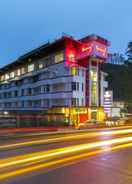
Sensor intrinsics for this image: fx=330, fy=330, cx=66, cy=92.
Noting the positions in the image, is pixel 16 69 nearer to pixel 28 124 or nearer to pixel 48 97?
pixel 48 97

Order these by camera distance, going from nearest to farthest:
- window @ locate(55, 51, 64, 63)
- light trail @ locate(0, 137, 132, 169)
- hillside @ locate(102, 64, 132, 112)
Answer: light trail @ locate(0, 137, 132, 169)
window @ locate(55, 51, 64, 63)
hillside @ locate(102, 64, 132, 112)

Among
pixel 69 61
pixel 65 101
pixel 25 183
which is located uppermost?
pixel 69 61

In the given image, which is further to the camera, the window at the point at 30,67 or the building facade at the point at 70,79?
the window at the point at 30,67

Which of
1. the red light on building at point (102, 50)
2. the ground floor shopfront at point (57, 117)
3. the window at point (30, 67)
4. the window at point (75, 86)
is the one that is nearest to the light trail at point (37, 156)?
the ground floor shopfront at point (57, 117)

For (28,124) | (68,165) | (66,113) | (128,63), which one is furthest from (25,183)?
(128,63)

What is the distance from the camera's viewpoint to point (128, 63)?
241 ft

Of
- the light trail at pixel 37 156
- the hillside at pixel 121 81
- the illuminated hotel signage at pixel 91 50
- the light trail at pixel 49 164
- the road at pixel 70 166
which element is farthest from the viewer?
the hillside at pixel 121 81

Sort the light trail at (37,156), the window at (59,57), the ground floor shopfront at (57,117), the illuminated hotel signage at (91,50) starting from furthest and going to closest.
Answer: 1. the window at (59,57)
2. the illuminated hotel signage at (91,50)
3. the ground floor shopfront at (57,117)
4. the light trail at (37,156)

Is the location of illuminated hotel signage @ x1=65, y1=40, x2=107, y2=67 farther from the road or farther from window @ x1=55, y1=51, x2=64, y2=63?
the road

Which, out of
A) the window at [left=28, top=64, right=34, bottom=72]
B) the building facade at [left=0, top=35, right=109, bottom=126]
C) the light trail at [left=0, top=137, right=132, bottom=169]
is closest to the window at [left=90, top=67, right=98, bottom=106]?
Result: the building facade at [left=0, top=35, right=109, bottom=126]

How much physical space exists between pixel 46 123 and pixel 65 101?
10.4 metres

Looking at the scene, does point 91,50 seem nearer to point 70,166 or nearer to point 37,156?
point 37,156

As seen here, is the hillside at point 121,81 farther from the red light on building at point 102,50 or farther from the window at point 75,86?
the window at point 75,86

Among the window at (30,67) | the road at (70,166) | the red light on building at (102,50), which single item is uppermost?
the red light on building at (102,50)
